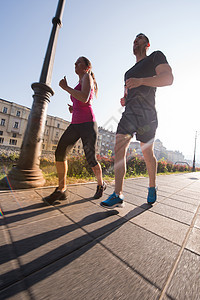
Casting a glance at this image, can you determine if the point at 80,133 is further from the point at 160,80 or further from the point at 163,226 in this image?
the point at 163,226

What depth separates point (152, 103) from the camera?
1.95 meters

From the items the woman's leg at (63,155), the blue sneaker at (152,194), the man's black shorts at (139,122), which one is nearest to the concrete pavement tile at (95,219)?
the woman's leg at (63,155)

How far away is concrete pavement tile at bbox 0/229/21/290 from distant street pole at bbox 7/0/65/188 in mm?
1536

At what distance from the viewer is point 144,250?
3.37 feet

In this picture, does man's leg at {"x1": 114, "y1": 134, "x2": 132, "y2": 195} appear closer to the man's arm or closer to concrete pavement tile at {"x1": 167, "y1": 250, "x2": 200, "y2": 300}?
the man's arm

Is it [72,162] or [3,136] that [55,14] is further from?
A: [3,136]

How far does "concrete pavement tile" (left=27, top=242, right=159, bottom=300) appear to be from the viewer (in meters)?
0.67

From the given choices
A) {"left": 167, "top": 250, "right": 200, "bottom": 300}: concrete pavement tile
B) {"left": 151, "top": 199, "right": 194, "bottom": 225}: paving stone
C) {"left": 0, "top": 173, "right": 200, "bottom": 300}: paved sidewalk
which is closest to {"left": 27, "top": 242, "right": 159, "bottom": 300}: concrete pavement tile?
{"left": 0, "top": 173, "right": 200, "bottom": 300}: paved sidewalk

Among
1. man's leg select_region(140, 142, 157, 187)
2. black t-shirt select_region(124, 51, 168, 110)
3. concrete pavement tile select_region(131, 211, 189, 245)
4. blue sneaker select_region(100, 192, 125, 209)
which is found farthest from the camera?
man's leg select_region(140, 142, 157, 187)

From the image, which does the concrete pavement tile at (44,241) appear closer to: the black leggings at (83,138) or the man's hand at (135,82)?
the black leggings at (83,138)

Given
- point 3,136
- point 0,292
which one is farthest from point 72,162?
point 3,136

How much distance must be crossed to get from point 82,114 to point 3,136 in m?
45.4

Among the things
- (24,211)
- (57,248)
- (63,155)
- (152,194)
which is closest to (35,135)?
(63,155)

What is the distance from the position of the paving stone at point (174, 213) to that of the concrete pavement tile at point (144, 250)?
624 millimetres
